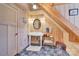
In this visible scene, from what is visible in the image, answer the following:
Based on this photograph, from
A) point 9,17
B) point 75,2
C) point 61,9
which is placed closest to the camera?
point 75,2

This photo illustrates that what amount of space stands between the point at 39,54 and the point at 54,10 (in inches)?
18.8

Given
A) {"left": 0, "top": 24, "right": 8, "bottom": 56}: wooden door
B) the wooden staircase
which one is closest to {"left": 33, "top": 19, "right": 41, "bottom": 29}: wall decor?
the wooden staircase

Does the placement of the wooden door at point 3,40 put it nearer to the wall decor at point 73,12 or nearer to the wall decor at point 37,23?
the wall decor at point 37,23

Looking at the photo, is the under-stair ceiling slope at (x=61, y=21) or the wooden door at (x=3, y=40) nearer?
the wooden door at (x=3, y=40)

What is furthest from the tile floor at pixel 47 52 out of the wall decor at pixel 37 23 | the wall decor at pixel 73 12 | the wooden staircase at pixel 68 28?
the wall decor at pixel 73 12

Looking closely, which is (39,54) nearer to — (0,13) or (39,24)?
(39,24)

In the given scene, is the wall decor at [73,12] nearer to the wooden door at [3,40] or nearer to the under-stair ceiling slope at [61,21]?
the under-stair ceiling slope at [61,21]

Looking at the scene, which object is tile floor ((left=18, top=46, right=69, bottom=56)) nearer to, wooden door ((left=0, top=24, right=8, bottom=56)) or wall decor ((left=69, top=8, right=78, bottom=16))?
wooden door ((left=0, top=24, right=8, bottom=56))

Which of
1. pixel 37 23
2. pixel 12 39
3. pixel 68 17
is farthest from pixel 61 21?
pixel 12 39

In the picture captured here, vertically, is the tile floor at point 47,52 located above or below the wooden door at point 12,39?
below

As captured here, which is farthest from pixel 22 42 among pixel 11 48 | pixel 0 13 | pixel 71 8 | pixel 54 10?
pixel 71 8

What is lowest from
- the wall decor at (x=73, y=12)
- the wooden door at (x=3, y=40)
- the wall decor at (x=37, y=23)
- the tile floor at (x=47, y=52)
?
the tile floor at (x=47, y=52)

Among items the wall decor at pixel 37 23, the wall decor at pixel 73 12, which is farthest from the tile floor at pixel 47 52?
the wall decor at pixel 73 12

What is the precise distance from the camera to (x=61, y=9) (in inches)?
48.2
